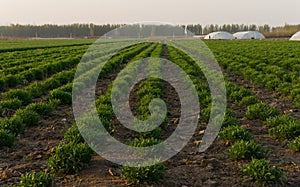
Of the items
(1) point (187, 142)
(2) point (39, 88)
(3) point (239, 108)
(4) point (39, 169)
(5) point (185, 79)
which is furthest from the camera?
(5) point (185, 79)

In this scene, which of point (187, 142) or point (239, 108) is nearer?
point (187, 142)

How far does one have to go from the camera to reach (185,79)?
48.9 feet

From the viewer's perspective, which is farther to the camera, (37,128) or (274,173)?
(37,128)

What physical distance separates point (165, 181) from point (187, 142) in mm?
1972

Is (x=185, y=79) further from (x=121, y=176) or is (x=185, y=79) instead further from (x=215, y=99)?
(x=121, y=176)

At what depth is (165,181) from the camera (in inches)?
198

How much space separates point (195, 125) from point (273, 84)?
19.3 feet

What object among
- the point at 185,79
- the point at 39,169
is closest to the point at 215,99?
the point at 185,79

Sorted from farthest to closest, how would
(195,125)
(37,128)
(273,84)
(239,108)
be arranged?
(273,84), (239,108), (195,125), (37,128)

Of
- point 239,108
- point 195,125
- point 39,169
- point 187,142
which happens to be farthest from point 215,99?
point 39,169

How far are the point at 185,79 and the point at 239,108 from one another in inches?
218

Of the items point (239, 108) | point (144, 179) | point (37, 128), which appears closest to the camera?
point (144, 179)

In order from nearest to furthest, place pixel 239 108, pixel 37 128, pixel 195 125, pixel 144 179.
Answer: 1. pixel 144 179
2. pixel 37 128
3. pixel 195 125
4. pixel 239 108

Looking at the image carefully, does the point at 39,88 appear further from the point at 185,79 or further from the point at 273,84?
the point at 273,84
